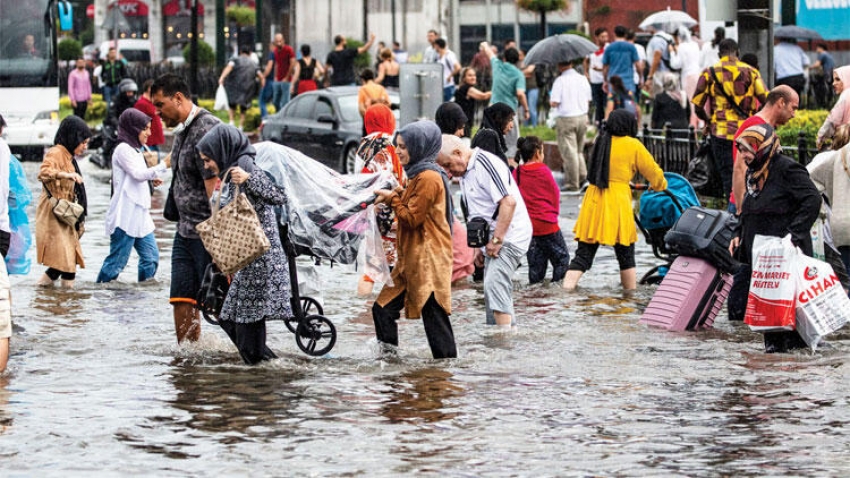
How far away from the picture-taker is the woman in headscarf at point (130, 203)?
44.2 feet

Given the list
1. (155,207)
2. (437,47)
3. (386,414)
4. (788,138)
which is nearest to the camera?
(386,414)

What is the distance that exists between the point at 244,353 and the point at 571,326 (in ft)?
9.31

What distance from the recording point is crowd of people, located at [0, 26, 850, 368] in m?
9.42

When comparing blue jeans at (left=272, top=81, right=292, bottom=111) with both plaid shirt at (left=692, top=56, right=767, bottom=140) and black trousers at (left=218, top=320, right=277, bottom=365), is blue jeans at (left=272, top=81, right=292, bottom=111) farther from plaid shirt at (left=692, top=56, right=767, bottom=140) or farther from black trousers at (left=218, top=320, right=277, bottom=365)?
black trousers at (left=218, top=320, right=277, bottom=365)

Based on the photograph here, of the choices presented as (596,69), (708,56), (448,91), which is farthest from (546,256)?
(448,91)

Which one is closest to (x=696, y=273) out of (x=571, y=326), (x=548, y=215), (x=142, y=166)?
(x=571, y=326)

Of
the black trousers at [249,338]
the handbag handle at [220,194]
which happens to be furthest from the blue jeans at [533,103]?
the handbag handle at [220,194]

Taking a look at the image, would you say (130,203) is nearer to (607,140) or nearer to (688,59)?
(607,140)

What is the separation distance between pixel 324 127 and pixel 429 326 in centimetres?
1460

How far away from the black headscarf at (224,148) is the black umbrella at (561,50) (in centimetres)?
1327

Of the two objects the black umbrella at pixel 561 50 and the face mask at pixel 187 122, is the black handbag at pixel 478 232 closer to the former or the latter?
the face mask at pixel 187 122

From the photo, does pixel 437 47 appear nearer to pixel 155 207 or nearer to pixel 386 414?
pixel 155 207

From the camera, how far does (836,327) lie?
33.3 ft

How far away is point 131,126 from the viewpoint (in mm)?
13422
